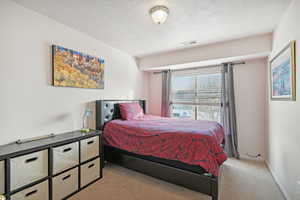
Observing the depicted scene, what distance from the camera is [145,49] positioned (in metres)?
3.28

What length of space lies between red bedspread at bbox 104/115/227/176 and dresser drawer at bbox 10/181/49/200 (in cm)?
109

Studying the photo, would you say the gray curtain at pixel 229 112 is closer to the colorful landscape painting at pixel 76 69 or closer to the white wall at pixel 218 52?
the white wall at pixel 218 52

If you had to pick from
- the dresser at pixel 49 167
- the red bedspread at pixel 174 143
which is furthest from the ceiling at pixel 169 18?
the dresser at pixel 49 167

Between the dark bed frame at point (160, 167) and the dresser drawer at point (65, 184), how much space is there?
77 centimetres

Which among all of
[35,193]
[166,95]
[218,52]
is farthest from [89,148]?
[218,52]

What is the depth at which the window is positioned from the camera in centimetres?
345

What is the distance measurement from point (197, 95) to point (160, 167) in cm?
234

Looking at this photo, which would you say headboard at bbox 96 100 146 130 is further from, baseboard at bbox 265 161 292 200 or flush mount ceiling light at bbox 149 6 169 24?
baseboard at bbox 265 161 292 200

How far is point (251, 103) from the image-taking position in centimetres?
302

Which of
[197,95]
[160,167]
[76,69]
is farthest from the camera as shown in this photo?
[197,95]

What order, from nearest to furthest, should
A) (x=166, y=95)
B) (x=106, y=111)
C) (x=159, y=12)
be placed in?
1. (x=159, y=12)
2. (x=106, y=111)
3. (x=166, y=95)

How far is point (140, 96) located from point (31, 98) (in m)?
2.67

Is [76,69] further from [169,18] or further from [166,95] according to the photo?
[166,95]

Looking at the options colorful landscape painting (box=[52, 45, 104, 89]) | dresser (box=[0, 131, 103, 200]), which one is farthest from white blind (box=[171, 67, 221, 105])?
dresser (box=[0, 131, 103, 200])
